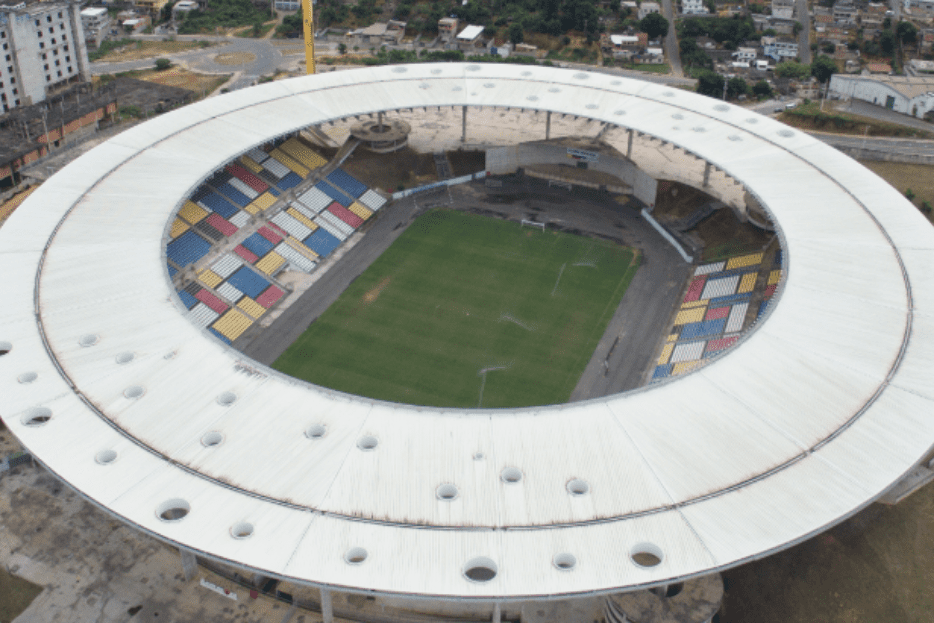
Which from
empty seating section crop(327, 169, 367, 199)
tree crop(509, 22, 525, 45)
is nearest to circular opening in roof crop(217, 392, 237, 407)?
empty seating section crop(327, 169, 367, 199)

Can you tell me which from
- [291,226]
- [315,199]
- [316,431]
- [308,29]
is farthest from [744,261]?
[308,29]

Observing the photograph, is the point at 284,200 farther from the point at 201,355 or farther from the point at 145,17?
the point at 145,17

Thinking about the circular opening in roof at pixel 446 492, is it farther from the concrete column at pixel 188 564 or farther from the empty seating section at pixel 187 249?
the empty seating section at pixel 187 249

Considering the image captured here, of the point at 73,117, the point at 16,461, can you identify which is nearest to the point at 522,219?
the point at 16,461

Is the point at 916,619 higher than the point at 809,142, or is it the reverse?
the point at 809,142

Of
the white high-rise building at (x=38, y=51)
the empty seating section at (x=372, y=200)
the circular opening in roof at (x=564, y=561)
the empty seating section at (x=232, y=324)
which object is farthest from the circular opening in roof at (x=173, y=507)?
the white high-rise building at (x=38, y=51)

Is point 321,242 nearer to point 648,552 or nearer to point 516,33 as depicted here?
point 648,552
